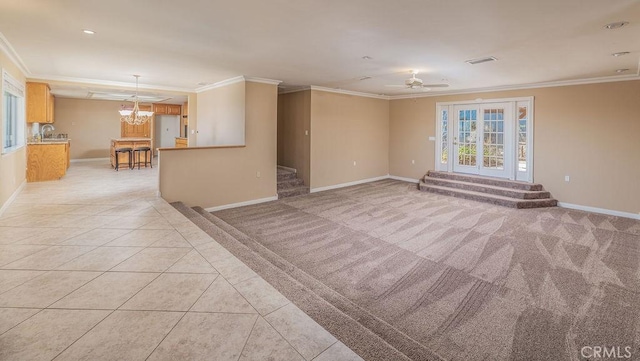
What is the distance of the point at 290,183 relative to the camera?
791 cm

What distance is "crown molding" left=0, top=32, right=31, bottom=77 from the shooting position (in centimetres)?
415

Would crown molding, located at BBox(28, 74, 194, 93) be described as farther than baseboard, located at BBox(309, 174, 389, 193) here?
No

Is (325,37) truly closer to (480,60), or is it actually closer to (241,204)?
(480,60)

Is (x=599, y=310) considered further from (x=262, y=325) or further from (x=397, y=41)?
(x=397, y=41)

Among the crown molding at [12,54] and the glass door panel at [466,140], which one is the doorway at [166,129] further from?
the glass door panel at [466,140]

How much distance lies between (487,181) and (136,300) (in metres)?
7.85

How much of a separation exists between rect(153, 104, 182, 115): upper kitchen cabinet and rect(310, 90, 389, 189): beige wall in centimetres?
758

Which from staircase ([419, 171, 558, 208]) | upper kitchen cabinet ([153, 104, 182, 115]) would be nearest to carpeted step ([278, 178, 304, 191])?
staircase ([419, 171, 558, 208])

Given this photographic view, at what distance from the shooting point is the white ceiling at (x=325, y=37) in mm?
2879

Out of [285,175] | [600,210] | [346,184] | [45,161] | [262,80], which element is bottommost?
[600,210]

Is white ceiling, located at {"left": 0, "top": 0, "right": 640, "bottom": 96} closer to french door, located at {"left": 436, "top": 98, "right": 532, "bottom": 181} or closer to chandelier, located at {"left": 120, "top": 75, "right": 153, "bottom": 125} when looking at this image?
french door, located at {"left": 436, "top": 98, "right": 532, "bottom": 181}

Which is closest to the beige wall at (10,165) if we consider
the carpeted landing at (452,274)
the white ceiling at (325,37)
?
the white ceiling at (325,37)

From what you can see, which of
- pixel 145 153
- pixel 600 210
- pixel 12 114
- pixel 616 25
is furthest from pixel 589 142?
pixel 145 153

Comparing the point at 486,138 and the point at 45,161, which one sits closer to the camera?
the point at 45,161
